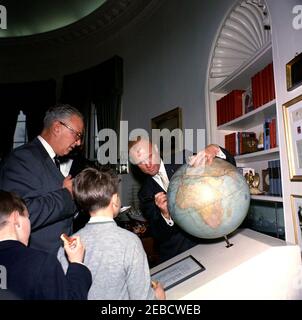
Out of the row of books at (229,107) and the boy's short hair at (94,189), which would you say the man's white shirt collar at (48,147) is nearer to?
the boy's short hair at (94,189)

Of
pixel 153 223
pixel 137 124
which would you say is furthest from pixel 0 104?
pixel 153 223

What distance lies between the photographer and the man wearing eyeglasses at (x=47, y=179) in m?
1.69

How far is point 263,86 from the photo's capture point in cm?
269

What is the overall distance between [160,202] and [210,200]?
588 millimetres

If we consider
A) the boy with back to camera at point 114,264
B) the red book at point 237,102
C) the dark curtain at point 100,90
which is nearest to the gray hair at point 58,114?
the boy with back to camera at point 114,264

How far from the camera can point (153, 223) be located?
225cm

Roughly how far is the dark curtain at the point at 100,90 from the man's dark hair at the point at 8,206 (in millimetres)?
4728

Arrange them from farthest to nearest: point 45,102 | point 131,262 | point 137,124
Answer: point 45,102, point 137,124, point 131,262

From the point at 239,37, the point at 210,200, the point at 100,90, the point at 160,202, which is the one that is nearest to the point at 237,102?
the point at 239,37

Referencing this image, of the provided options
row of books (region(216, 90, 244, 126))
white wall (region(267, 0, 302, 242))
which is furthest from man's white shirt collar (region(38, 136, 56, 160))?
Result: row of books (region(216, 90, 244, 126))

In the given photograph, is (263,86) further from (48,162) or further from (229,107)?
(48,162)

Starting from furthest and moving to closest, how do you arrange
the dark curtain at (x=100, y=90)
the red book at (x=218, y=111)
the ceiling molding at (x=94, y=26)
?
Answer: the dark curtain at (x=100, y=90)
the ceiling molding at (x=94, y=26)
the red book at (x=218, y=111)

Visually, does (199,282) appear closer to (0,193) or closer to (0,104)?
(0,193)

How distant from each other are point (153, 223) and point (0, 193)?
1.18m
